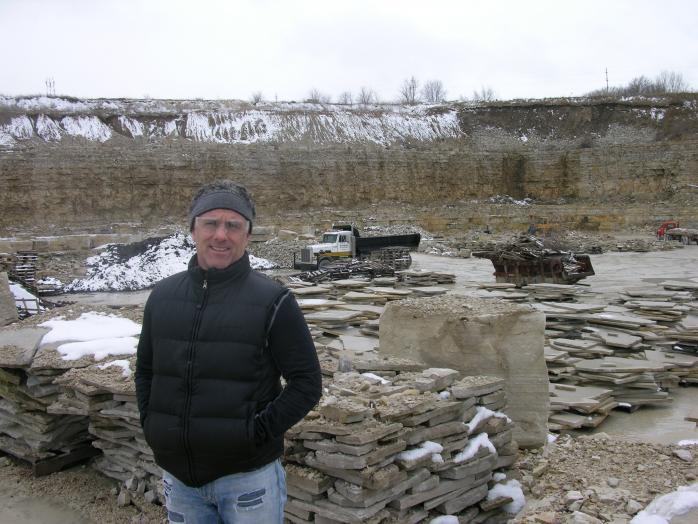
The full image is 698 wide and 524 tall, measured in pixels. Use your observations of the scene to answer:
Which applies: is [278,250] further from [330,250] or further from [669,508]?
[669,508]

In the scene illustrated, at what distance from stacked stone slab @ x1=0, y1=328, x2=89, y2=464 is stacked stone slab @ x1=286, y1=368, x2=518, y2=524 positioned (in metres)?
2.82

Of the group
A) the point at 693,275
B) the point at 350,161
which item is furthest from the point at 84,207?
the point at 693,275

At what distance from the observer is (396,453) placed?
146 inches

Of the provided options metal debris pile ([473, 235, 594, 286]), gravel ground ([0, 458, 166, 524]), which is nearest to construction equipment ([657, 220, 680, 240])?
metal debris pile ([473, 235, 594, 286])

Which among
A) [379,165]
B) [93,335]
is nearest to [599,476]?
[93,335]

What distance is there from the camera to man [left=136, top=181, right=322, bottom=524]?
7.86ft

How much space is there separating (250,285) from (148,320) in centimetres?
53

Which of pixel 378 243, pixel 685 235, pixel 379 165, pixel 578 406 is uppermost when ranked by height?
pixel 379 165

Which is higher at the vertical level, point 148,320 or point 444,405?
point 148,320

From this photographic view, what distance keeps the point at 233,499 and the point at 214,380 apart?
1.65ft

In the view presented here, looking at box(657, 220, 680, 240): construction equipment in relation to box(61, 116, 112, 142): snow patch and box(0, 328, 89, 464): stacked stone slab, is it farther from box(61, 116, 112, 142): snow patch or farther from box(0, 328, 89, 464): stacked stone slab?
box(61, 116, 112, 142): snow patch

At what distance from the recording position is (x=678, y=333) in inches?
378

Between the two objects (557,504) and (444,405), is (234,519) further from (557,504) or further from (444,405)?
(557,504)

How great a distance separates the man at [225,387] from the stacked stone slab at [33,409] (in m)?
3.45
